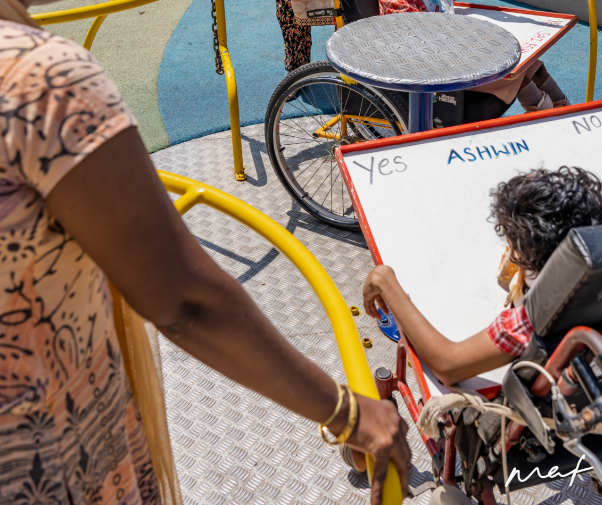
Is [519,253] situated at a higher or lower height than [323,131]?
higher

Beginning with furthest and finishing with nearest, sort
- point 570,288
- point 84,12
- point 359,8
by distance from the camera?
point 359,8 → point 84,12 → point 570,288

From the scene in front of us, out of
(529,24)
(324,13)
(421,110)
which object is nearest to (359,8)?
(324,13)

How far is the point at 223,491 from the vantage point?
1757mm

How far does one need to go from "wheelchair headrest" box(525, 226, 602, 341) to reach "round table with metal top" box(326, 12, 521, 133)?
97cm

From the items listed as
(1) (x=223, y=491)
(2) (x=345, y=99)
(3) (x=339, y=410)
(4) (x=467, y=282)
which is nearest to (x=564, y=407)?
(3) (x=339, y=410)

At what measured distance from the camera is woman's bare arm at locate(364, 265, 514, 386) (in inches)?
44.6

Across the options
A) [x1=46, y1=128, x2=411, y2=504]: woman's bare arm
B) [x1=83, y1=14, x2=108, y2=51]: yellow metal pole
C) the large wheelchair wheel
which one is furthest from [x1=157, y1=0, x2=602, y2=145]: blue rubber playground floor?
[x1=46, y1=128, x2=411, y2=504]: woman's bare arm

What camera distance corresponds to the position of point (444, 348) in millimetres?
1170

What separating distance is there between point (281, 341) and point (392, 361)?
1525 millimetres

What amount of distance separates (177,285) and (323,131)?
8.96 ft

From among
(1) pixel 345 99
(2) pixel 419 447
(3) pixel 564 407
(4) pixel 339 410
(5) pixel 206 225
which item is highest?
(4) pixel 339 410

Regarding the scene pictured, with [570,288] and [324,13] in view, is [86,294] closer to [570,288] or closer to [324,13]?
[570,288]

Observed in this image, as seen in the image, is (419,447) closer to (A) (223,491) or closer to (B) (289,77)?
(A) (223,491)

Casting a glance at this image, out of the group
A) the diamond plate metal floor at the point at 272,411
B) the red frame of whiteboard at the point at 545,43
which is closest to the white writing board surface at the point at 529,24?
the red frame of whiteboard at the point at 545,43
